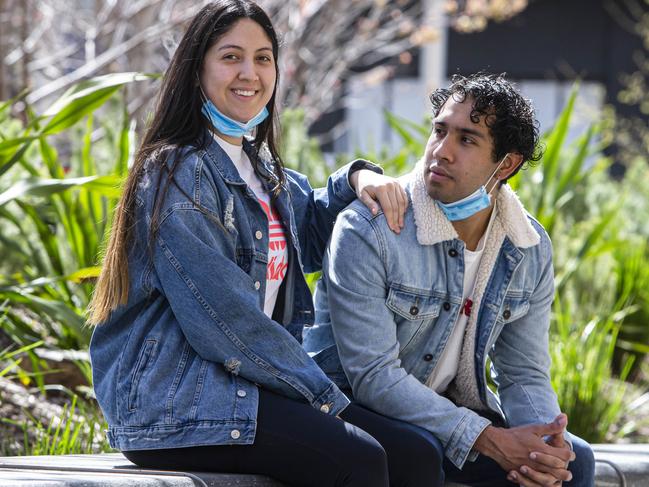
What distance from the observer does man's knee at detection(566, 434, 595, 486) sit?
300cm

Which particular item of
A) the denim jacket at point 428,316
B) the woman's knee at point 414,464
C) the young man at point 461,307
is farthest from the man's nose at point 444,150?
the woman's knee at point 414,464

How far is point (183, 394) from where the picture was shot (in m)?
2.49

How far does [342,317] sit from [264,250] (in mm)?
319

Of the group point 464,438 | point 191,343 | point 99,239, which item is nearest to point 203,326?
point 191,343

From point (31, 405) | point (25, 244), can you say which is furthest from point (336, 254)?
point (25, 244)

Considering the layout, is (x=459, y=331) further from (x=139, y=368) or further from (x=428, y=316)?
(x=139, y=368)

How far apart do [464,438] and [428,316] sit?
0.35 metres

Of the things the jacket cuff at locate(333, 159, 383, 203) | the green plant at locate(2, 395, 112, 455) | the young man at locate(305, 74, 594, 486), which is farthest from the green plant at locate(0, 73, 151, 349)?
the young man at locate(305, 74, 594, 486)

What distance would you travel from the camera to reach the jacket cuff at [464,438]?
9.23ft

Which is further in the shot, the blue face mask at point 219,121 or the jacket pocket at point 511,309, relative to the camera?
the jacket pocket at point 511,309

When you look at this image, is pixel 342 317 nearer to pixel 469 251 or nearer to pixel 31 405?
pixel 469 251

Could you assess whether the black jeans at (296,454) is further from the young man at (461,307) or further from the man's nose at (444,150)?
the man's nose at (444,150)

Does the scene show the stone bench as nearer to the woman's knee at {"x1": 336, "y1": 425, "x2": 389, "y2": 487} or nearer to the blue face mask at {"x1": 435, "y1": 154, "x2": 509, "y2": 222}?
the woman's knee at {"x1": 336, "y1": 425, "x2": 389, "y2": 487}

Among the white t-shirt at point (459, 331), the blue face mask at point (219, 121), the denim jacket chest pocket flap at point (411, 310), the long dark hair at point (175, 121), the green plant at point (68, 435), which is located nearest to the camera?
the long dark hair at point (175, 121)
